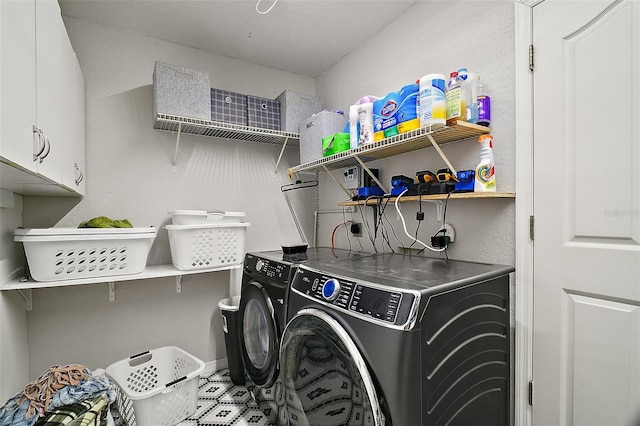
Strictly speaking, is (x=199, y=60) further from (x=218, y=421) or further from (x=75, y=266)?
(x=218, y=421)

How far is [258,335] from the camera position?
1912mm

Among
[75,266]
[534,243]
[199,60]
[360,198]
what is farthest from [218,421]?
[199,60]

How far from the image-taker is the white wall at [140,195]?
204cm

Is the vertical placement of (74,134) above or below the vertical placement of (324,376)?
above

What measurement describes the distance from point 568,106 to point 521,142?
0.21 meters

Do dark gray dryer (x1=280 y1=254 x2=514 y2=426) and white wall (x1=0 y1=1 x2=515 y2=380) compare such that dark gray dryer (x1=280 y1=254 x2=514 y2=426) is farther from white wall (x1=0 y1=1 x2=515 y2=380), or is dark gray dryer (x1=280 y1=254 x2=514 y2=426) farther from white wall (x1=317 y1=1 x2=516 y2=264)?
white wall (x1=0 y1=1 x2=515 y2=380)

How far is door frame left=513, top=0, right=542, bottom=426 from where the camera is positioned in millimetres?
1389

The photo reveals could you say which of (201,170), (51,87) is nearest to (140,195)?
(201,170)

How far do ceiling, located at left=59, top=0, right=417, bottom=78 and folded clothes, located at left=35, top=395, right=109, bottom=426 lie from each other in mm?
2228

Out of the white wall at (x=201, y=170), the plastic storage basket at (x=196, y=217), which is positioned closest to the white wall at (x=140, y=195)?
the white wall at (x=201, y=170)

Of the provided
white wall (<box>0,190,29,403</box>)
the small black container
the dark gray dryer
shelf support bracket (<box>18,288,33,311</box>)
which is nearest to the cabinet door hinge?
the dark gray dryer

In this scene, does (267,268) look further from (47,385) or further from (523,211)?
(523,211)

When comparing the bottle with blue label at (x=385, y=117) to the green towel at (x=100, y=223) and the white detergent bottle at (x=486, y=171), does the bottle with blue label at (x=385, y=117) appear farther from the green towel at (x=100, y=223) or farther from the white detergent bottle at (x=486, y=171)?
the green towel at (x=100, y=223)

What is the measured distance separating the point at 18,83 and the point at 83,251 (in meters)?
1.04
